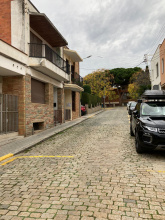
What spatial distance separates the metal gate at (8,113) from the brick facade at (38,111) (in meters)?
0.59

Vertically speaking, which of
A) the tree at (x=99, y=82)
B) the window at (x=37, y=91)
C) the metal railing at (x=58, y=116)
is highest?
the tree at (x=99, y=82)

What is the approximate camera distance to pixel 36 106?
11.4 meters

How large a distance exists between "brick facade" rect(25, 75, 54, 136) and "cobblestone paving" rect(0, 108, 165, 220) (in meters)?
4.72

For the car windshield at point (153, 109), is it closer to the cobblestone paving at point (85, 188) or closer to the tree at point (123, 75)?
the cobblestone paving at point (85, 188)

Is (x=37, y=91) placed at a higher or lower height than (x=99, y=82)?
lower

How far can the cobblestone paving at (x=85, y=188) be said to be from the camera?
2785 millimetres

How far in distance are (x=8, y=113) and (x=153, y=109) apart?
665 centimetres

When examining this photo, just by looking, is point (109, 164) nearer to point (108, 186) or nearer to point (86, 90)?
point (108, 186)

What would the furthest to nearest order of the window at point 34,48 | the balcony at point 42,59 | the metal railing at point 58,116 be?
the metal railing at point 58,116
the window at point 34,48
the balcony at point 42,59

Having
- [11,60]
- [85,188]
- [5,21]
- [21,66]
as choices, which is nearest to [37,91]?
[21,66]

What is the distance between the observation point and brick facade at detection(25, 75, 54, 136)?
33.9 feet

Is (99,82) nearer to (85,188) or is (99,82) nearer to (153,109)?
(153,109)

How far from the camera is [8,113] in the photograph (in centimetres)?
925

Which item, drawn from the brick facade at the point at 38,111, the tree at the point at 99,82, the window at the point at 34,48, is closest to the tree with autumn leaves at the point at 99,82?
the tree at the point at 99,82
